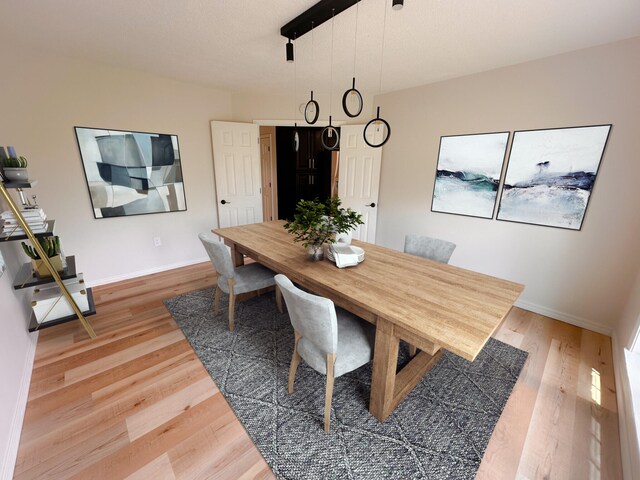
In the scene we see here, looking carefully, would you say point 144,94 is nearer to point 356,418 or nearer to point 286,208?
point 286,208

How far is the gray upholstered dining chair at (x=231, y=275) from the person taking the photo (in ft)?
6.82

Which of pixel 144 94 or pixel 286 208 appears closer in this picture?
pixel 144 94

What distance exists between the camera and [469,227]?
3.10 meters

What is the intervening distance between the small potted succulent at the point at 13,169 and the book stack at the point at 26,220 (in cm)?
23

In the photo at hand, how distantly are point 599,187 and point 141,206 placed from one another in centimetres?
471

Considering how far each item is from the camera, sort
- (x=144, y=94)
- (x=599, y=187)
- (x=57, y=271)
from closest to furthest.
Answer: (x=57, y=271), (x=599, y=187), (x=144, y=94)

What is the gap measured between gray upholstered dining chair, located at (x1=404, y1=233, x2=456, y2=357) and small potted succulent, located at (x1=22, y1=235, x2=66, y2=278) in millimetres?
2869

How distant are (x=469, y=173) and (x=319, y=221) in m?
2.11

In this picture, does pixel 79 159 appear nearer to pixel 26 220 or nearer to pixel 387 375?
pixel 26 220

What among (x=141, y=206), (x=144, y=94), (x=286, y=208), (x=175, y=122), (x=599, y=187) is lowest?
(x=286, y=208)

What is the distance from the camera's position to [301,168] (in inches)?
211

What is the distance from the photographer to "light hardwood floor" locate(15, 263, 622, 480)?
1.33 metres

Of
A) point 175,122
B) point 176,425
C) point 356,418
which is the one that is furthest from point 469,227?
point 175,122

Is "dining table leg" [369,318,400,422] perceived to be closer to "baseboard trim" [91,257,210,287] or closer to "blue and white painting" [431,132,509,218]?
"blue and white painting" [431,132,509,218]
